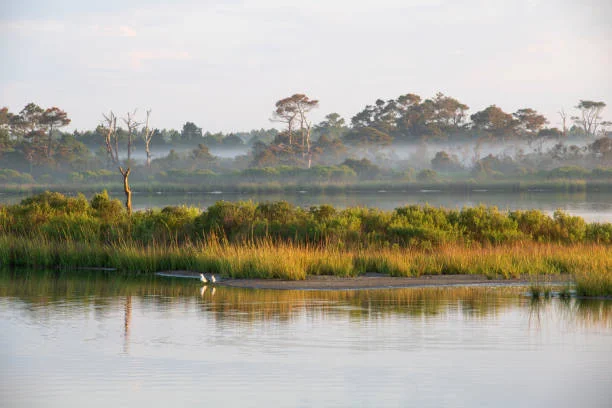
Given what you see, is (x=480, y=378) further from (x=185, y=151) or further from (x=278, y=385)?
(x=185, y=151)

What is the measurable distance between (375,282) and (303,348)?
8365 mm

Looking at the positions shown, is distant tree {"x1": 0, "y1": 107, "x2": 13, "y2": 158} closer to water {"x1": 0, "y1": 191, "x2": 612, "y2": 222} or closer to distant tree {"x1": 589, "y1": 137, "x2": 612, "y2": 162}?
water {"x1": 0, "y1": 191, "x2": 612, "y2": 222}

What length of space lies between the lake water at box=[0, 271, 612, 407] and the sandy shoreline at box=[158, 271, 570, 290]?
0.80m

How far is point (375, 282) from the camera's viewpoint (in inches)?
956

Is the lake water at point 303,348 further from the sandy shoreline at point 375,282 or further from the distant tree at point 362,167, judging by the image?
the distant tree at point 362,167

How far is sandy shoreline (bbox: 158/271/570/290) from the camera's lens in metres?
23.8

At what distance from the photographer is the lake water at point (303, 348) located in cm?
1305

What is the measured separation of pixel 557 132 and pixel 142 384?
412ft

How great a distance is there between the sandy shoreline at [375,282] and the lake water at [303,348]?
2.62 ft

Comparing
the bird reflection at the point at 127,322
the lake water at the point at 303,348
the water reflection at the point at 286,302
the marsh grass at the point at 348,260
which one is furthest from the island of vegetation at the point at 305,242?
the bird reflection at the point at 127,322

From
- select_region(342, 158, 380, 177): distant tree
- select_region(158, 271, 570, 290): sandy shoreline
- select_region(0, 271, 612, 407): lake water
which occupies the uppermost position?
select_region(342, 158, 380, 177): distant tree

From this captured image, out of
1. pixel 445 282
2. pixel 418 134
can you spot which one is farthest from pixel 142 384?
pixel 418 134

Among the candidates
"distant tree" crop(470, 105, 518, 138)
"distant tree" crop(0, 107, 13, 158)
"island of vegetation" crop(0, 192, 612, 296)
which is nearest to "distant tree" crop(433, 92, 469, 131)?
"distant tree" crop(470, 105, 518, 138)

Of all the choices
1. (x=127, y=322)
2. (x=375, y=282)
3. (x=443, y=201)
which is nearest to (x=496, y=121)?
(x=443, y=201)
